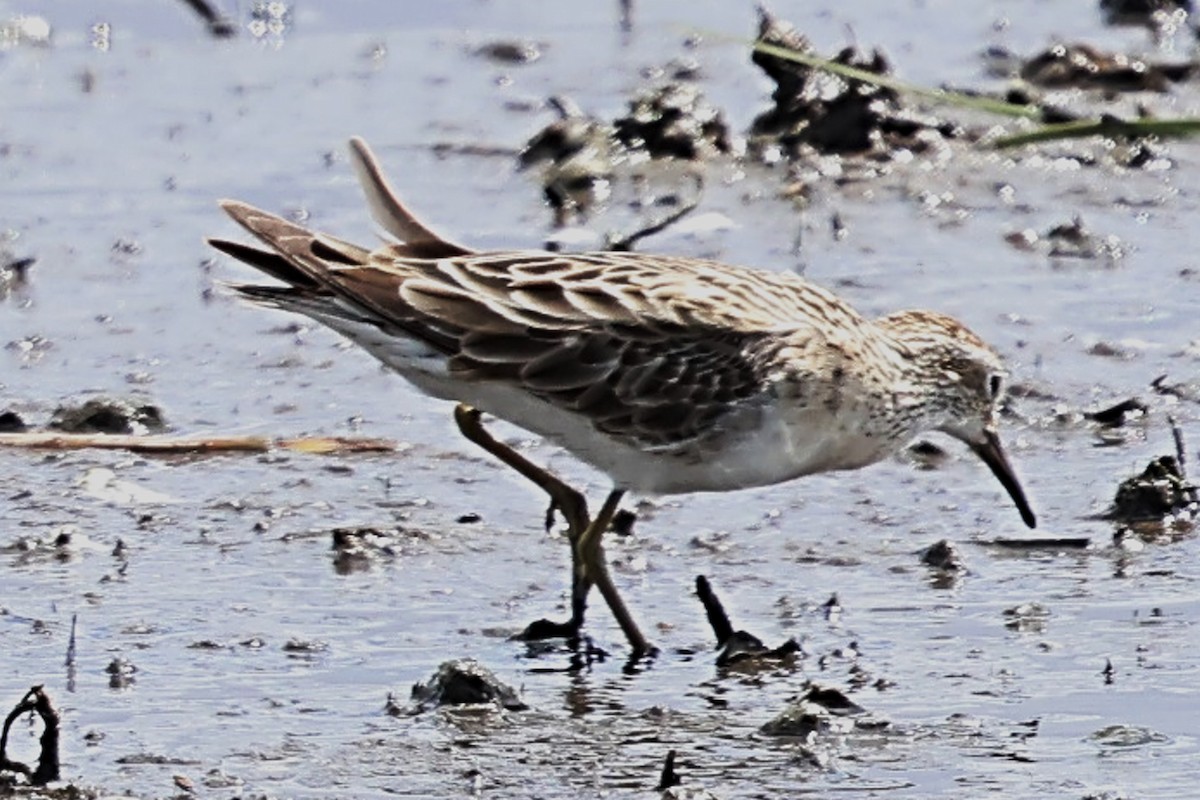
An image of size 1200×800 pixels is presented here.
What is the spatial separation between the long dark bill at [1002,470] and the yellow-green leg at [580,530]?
1.10 m

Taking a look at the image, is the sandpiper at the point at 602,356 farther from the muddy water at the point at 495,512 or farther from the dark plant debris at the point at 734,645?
the muddy water at the point at 495,512

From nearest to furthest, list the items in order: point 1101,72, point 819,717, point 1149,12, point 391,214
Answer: point 819,717, point 391,214, point 1101,72, point 1149,12

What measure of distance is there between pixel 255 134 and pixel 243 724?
20.6 ft

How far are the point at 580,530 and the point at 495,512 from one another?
2.62 feet

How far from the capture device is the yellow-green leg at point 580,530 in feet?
24.8

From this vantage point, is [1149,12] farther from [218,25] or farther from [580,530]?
[580,530]

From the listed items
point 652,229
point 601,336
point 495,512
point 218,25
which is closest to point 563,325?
point 601,336

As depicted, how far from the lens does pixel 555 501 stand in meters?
8.12

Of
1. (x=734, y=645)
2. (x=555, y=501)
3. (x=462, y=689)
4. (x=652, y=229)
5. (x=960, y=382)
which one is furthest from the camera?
(x=652, y=229)

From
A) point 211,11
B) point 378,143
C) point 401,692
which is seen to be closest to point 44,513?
point 401,692

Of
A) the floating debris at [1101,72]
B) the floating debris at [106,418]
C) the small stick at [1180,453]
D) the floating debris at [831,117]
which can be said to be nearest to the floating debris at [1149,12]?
the floating debris at [1101,72]

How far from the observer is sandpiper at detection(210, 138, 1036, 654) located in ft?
25.4

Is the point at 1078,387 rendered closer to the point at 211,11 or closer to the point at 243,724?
the point at 243,724

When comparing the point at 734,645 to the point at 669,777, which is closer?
the point at 669,777
